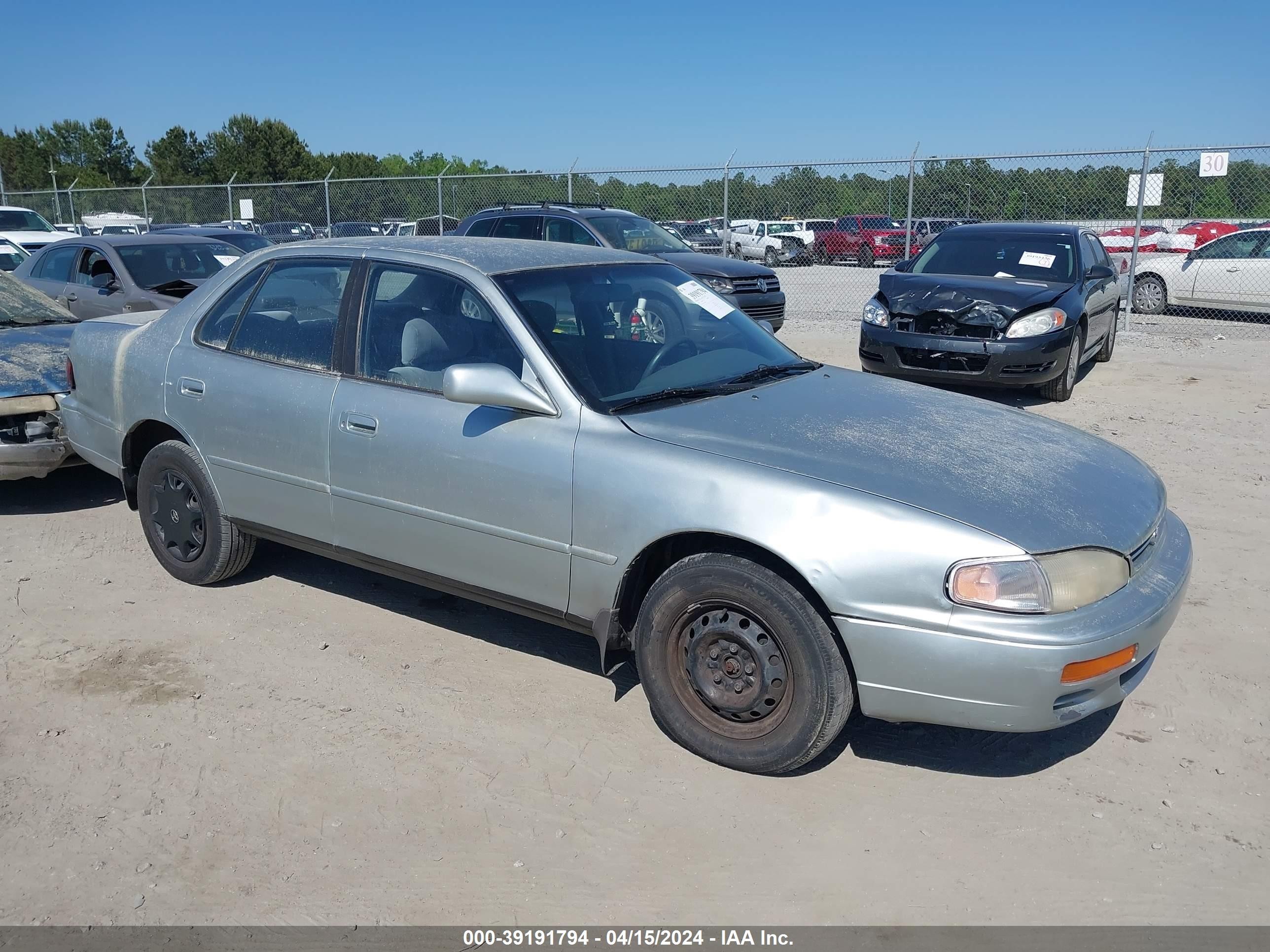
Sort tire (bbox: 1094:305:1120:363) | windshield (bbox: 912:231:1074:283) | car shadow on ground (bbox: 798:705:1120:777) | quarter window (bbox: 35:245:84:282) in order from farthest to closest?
tire (bbox: 1094:305:1120:363) < quarter window (bbox: 35:245:84:282) < windshield (bbox: 912:231:1074:283) < car shadow on ground (bbox: 798:705:1120:777)

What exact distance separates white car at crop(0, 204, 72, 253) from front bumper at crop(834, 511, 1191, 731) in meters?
21.0

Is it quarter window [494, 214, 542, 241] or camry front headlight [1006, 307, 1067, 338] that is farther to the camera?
quarter window [494, 214, 542, 241]

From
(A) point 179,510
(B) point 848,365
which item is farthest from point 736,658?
(B) point 848,365

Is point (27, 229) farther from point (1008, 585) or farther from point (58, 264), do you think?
point (1008, 585)

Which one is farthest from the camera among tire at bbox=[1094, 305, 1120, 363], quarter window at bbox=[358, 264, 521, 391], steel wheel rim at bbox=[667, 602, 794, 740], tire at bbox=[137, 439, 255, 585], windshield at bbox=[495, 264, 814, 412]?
tire at bbox=[1094, 305, 1120, 363]

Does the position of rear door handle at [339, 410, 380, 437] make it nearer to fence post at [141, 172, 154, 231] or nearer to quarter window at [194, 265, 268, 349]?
quarter window at [194, 265, 268, 349]

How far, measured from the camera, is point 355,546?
422 centimetres

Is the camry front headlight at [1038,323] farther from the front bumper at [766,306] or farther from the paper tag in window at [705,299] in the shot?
the paper tag in window at [705,299]

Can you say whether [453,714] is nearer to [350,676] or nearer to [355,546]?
[350,676]

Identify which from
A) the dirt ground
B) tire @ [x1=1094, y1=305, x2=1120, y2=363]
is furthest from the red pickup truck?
the dirt ground

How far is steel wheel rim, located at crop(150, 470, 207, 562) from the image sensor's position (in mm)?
4887

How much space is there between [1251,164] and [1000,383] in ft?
30.0

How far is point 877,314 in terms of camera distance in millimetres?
9336
